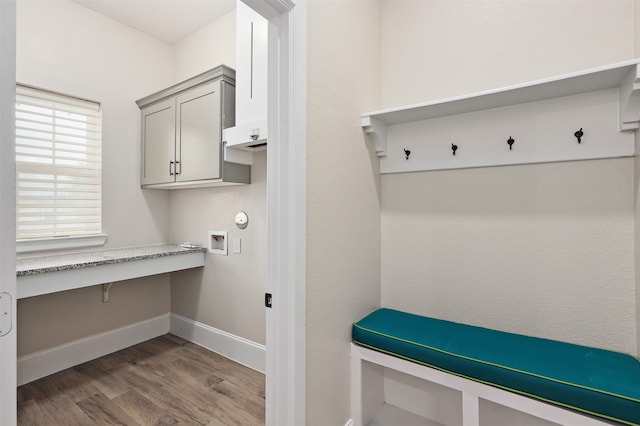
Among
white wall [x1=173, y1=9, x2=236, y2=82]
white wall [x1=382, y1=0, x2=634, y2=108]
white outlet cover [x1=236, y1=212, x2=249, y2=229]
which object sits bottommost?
white outlet cover [x1=236, y1=212, x2=249, y2=229]

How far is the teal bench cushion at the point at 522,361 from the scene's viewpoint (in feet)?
3.29

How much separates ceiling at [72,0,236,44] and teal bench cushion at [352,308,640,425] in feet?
8.75

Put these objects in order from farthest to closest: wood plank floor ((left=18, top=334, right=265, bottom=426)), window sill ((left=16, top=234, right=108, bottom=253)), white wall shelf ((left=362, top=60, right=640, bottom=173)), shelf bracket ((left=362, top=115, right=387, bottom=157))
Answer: window sill ((left=16, top=234, right=108, bottom=253))
wood plank floor ((left=18, top=334, right=265, bottom=426))
shelf bracket ((left=362, top=115, right=387, bottom=157))
white wall shelf ((left=362, top=60, right=640, bottom=173))

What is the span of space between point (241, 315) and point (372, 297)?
1197 millimetres

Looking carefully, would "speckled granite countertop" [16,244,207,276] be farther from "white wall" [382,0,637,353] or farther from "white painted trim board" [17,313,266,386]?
"white wall" [382,0,637,353]

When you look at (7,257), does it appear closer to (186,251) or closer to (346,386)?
(346,386)

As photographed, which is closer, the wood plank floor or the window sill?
the wood plank floor

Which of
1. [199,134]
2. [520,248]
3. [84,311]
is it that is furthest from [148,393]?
[520,248]

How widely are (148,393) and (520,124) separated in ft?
8.98

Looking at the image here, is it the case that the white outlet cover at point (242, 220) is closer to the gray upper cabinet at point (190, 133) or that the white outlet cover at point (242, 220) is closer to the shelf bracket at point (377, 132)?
the gray upper cabinet at point (190, 133)

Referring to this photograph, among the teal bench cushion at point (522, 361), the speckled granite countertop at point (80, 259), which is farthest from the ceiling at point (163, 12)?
the teal bench cushion at point (522, 361)

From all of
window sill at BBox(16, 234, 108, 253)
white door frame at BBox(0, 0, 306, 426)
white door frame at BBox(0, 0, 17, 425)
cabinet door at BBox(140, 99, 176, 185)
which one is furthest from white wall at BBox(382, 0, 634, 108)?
window sill at BBox(16, 234, 108, 253)

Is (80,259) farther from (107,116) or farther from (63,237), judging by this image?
(107,116)

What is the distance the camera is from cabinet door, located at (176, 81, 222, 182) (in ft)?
7.25
